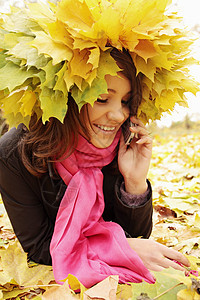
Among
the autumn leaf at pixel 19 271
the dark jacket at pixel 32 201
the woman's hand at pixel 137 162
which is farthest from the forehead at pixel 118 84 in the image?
the autumn leaf at pixel 19 271

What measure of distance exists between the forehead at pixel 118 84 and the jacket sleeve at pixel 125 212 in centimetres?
50

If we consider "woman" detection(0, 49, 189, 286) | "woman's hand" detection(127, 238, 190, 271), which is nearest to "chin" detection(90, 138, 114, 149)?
"woman" detection(0, 49, 189, 286)

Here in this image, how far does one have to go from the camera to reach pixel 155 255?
140cm

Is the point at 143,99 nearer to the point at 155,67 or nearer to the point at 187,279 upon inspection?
the point at 155,67

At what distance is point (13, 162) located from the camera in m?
Answer: 1.55

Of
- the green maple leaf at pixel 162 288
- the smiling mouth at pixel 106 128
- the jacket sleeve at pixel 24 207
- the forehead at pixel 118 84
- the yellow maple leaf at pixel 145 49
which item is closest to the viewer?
the green maple leaf at pixel 162 288

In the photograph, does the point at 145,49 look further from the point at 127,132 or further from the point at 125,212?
the point at 125,212

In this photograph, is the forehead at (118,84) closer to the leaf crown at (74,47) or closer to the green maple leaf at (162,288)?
the leaf crown at (74,47)

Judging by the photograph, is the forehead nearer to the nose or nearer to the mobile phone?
the nose

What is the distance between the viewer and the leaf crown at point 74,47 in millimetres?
1144

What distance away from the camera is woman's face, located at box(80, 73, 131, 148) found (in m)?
1.36

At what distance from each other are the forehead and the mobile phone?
239 mm

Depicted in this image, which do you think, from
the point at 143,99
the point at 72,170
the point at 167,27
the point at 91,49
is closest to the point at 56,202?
the point at 72,170

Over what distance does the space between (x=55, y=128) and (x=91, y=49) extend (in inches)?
16.5
